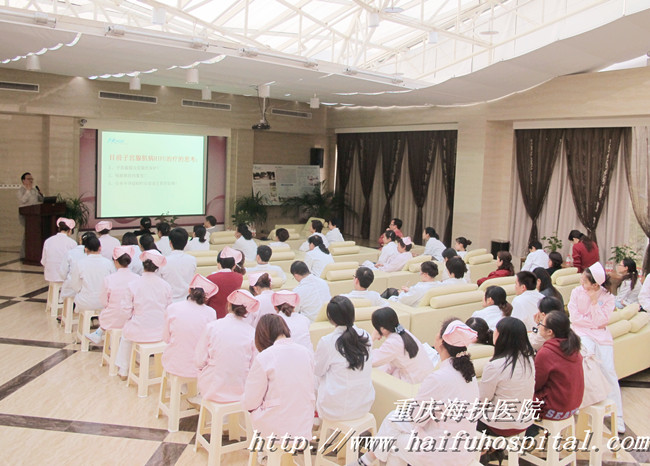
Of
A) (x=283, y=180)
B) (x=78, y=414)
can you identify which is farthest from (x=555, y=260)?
(x=283, y=180)

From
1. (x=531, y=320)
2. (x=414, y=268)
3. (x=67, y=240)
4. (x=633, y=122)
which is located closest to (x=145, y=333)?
(x=67, y=240)

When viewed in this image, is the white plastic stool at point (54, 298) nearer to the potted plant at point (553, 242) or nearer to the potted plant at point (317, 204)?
the potted plant at point (317, 204)

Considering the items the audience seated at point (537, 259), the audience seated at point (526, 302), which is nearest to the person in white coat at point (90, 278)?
the audience seated at point (526, 302)

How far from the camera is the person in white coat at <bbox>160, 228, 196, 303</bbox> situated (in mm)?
5949

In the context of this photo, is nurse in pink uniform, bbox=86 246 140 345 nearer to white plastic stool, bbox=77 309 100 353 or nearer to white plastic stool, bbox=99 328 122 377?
white plastic stool, bbox=99 328 122 377

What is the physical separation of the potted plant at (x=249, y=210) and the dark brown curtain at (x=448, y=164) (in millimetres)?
4094

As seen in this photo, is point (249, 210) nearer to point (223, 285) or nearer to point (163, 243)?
point (163, 243)

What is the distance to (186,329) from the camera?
4348 mm

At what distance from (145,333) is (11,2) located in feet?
27.5

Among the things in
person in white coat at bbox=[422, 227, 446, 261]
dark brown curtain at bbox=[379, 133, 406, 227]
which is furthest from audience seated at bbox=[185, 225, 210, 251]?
dark brown curtain at bbox=[379, 133, 406, 227]

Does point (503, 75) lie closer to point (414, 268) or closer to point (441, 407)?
point (414, 268)

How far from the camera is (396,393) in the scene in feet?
12.7

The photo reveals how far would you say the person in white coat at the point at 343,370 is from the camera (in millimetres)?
3590

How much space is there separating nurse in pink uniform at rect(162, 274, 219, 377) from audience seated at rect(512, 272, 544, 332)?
2.74 meters
